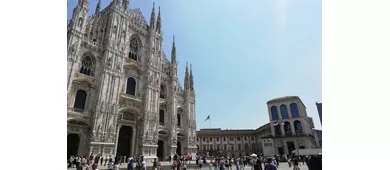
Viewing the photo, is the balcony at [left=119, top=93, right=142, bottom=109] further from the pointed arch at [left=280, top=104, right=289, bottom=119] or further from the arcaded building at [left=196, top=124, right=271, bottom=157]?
the arcaded building at [left=196, top=124, right=271, bottom=157]

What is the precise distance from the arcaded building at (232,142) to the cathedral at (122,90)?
2755 centimetres

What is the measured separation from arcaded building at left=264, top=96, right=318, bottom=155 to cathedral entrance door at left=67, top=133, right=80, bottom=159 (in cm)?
3377

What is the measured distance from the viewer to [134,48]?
28078 millimetres

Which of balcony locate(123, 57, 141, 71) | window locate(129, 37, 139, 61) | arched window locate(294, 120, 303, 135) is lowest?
arched window locate(294, 120, 303, 135)

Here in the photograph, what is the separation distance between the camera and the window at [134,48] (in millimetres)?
27369

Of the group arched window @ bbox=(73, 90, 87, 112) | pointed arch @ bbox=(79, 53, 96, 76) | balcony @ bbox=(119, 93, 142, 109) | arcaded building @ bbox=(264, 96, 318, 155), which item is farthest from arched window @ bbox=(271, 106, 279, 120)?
arched window @ bbox=(73, 90, 87, 112)

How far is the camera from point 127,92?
25.1 metres

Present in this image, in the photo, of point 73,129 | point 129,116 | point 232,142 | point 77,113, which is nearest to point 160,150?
point 129,116

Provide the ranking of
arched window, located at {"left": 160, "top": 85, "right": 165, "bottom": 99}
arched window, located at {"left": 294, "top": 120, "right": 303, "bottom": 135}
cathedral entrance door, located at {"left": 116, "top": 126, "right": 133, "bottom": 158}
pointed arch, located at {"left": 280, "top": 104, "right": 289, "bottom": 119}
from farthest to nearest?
1. pointed arch, located at {"left": 280, "top": 104, "right": 289, "bottom": 119}
2. arched window, located at {"left": 294, "top": 120, "right": 303, "bottom": 135}
3. arched window, located at {"left": 160, "top": 85, "right": 165, "bottom": 99}
4. cathedral entrance door, located at {"left": 116, "top": 126, "right": 133, "bottom": 158}

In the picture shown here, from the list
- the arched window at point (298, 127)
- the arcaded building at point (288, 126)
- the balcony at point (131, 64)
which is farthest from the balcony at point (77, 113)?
the arched window at point (298, 127)

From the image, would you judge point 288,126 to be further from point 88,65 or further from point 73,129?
point 73,129

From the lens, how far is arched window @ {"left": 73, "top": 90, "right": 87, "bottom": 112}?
19.3m
